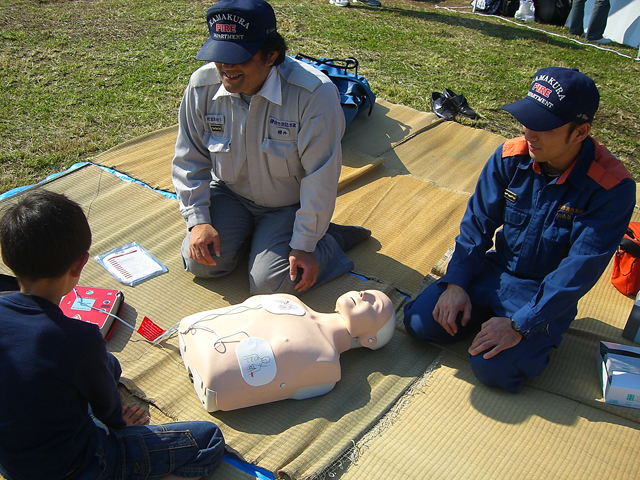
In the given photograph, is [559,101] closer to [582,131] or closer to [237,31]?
[582,131]

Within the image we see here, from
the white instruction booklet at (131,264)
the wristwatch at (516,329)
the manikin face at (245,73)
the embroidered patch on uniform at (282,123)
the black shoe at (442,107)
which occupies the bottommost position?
the white instruction booklet at (131,264)

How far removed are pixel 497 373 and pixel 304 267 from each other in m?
1.01

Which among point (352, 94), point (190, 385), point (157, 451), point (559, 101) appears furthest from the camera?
point (352, 94)

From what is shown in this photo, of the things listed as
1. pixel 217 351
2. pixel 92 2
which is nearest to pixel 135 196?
pixel 217 351

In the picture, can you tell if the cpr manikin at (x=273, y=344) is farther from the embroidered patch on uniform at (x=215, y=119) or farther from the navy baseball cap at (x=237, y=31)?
the navy baseball cap at (x=237, y=31)

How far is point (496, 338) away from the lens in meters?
2.11

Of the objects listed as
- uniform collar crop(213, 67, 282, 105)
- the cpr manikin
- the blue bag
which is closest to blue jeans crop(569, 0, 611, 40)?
the blue bag

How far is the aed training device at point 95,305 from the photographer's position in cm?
237

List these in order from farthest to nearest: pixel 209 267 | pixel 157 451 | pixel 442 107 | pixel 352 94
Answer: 1. pixel 442 107
2. pixel 352 94
3. pixel 209 267
4. pixel 157 451

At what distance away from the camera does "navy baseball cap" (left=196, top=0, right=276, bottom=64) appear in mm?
2266

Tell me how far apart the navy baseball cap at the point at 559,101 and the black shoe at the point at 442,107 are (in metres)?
2.73

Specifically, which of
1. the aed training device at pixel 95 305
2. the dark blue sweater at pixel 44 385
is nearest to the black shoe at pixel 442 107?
the aed training device at pixel 95 305

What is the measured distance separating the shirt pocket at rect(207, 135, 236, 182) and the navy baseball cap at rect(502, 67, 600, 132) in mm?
1433

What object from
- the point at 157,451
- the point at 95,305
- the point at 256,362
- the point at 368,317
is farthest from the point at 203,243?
the point at 157,451
